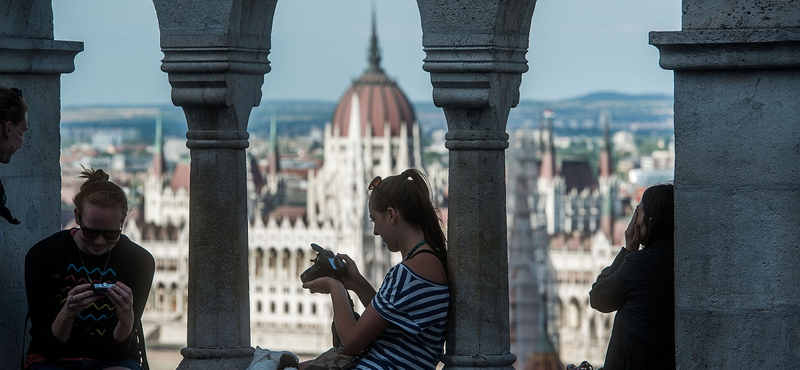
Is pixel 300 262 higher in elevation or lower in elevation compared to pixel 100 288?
lower

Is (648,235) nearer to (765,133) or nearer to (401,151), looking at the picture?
(765,133)

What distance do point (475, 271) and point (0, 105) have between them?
1915mm

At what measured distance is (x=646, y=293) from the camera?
502 centimetres

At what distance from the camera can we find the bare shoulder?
196 inches

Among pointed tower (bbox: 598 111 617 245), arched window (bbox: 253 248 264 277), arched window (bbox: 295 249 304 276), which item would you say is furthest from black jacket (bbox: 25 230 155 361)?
pointed tower (bbox: 598 111 617 245)

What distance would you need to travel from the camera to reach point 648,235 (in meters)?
5.08

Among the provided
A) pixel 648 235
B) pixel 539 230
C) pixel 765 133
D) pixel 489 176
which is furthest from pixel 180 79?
pixel 539 230

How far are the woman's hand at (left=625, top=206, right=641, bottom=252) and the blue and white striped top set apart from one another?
2.41 feet

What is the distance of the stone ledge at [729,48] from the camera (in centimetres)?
447

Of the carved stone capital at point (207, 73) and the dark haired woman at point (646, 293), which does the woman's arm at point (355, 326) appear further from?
the carved stone capital at point (207, 73)

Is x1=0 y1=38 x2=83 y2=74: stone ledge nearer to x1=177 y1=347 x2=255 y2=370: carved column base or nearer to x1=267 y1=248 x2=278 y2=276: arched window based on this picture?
x1=177 y1=347 x2=255 y2=370: carved column base

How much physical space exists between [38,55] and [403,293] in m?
2.28

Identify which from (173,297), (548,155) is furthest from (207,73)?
(548,155)

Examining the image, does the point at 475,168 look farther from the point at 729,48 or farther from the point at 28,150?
the point at 28,150
